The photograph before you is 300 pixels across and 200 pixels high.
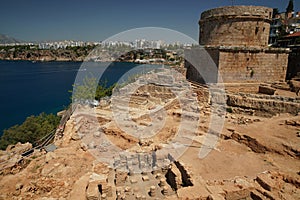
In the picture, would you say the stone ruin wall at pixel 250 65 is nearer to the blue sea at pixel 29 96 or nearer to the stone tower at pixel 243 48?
the stone tower at pixel 243 48

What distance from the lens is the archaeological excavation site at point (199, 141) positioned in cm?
705

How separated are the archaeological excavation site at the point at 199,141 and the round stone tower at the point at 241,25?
74 mm

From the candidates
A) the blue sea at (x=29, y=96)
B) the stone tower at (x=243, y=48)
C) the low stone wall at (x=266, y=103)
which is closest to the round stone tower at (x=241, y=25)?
the stone tower at (x=243, y=48)

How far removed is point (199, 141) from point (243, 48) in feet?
32.0

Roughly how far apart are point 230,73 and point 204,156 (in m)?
9.74

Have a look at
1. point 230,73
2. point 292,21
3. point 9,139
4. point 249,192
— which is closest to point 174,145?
point 249,192

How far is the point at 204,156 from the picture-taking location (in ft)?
28.3

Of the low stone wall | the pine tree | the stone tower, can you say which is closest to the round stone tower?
the stone tower

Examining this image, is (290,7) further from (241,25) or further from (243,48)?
(243,48)

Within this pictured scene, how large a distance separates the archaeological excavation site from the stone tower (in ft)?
0.25

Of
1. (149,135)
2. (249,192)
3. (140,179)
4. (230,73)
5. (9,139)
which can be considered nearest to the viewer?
(249,192)

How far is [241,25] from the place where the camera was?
16531 millimetres

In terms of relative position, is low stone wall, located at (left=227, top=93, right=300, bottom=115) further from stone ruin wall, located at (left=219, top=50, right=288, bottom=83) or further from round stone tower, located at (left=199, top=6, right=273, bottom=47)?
round stone tower, located at (left=199, top=6, right=273, bottom=47)

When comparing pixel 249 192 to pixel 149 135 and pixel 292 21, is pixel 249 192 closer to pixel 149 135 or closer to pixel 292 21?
pixel 149 135
